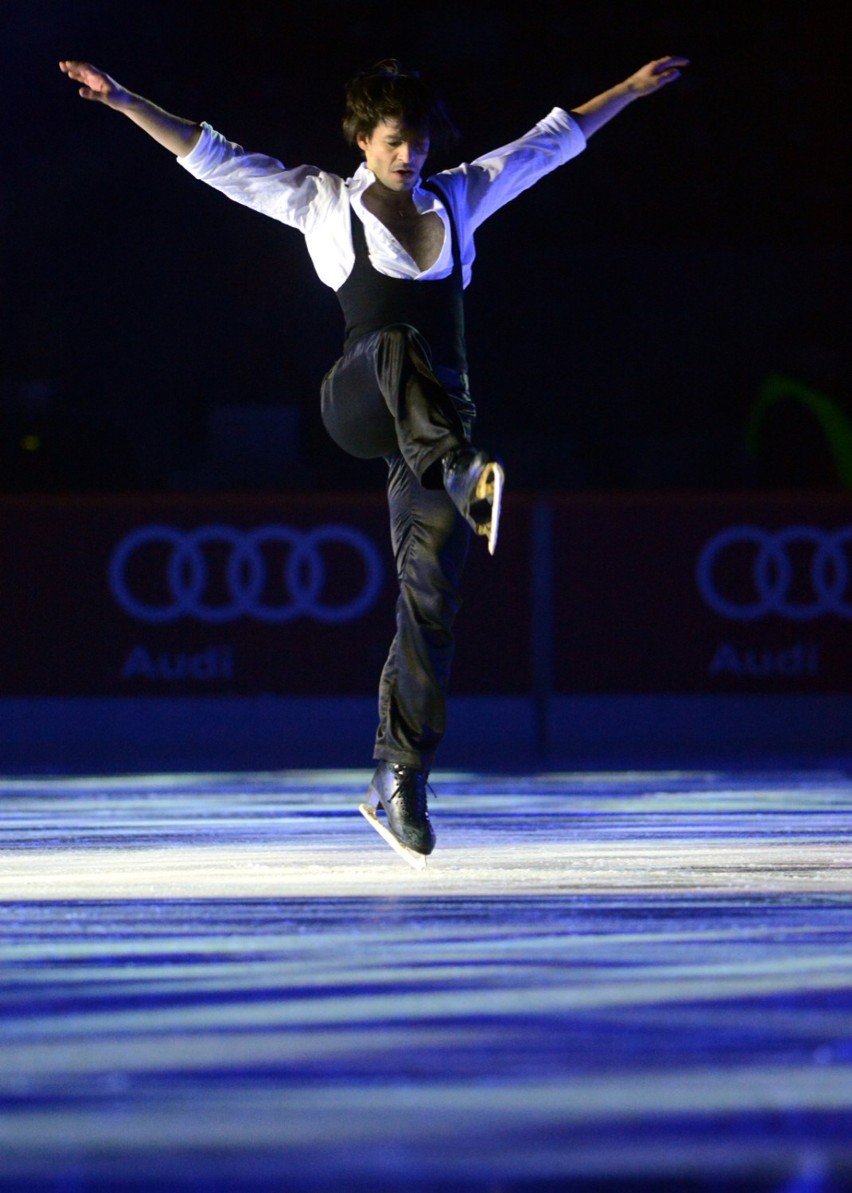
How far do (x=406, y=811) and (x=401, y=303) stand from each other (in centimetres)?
102

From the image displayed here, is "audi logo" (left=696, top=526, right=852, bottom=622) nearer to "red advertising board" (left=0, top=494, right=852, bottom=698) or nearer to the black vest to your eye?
"red advertising board" (left=0, top=494, right=852, bottom=698)

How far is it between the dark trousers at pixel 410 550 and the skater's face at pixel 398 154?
0.35m

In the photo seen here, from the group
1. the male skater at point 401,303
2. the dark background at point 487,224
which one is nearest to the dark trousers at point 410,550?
the male skater at point 401,303

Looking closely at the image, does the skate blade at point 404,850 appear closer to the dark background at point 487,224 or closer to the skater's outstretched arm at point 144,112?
the skater's outstretched arm at point 144,112

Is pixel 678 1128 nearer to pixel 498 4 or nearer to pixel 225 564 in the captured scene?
pixel 225 564

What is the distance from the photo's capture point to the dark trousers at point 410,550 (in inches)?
144

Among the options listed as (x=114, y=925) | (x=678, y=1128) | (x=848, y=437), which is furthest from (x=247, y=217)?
(x=678, y=1128)

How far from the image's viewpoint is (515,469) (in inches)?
470

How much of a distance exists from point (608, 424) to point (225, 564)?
17.8ft

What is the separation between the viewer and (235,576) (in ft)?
25.7

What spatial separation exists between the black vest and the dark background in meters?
8.29

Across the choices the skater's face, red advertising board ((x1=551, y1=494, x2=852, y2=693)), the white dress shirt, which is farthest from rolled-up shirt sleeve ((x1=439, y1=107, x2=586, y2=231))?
red advertising board ((x1=551, y1=494, x2=852, y2=693))

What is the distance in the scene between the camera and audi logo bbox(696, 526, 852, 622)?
799 cm

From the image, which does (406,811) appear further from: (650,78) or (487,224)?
(487,224)
